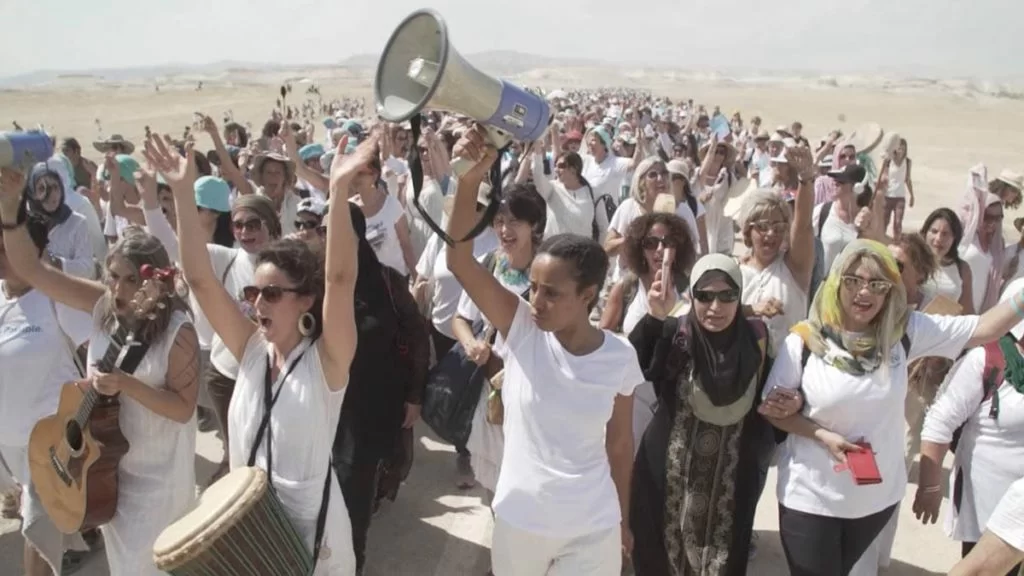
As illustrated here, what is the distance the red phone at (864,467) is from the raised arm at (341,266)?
1886mm

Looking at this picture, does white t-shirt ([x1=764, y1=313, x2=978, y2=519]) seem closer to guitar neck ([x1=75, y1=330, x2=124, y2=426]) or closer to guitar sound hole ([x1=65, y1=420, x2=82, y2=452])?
guitar neck ([x1=75, y1=330, x2=124, y2=426])

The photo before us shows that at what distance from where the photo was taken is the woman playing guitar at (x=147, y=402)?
273cm

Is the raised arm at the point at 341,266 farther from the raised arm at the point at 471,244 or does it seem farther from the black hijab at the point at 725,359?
the black hijab at the point at 725,359

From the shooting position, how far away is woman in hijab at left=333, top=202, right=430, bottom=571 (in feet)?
11.2

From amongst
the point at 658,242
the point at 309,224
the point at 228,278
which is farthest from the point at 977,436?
the point at 228,278

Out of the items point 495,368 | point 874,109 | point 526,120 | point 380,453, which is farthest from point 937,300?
point 874,109

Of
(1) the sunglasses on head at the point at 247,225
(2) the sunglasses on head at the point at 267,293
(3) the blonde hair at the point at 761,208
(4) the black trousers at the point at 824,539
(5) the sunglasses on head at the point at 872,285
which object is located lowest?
(4) the black trousers at the point at 824,539

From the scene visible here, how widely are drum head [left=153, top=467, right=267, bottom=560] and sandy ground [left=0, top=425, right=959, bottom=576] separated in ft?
6.24

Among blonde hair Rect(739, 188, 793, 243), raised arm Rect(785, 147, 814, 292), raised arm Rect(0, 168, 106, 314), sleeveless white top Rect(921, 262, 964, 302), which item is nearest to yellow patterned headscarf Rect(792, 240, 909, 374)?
raised arm Rect(785, 147, 814, 292)

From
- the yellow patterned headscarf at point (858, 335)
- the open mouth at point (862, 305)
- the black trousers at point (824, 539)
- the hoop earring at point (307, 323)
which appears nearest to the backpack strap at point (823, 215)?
the yellow patterned headscarf at point (858, 335)

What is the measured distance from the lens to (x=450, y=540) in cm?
423

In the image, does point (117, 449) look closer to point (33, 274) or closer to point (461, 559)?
point (33, 274)

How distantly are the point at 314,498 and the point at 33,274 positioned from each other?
1.63 m

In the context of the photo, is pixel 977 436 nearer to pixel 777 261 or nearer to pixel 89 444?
pixel 777 261
